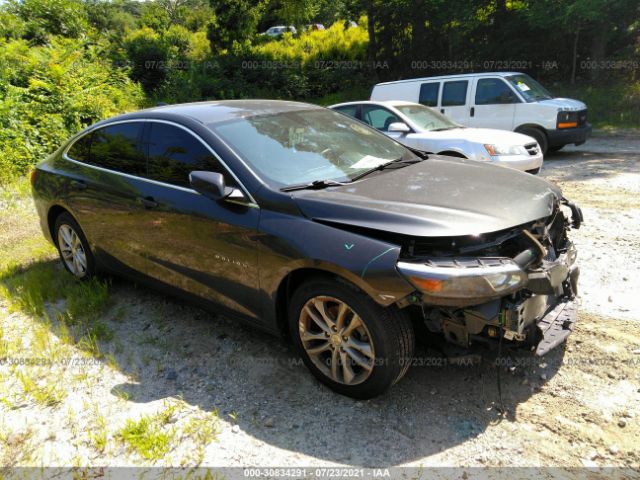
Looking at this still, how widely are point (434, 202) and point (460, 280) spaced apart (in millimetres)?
595

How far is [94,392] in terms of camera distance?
336 centimetres

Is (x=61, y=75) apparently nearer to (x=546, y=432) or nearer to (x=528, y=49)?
(x=546, y=432)

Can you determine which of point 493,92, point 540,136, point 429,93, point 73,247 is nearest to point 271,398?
point 73,247

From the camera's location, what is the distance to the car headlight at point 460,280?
8.37 feet

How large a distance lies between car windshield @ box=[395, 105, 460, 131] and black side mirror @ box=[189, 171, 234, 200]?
513cm

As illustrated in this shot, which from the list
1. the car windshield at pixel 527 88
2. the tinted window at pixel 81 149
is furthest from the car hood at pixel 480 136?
the tinted window at pixel 81 149

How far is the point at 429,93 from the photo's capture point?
35.8ft

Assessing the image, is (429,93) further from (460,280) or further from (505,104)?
(460,280)

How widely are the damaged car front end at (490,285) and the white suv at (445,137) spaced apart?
13.9 feet

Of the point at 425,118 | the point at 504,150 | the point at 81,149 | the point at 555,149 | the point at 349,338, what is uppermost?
the point at 81,149

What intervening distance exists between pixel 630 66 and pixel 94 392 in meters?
17.3

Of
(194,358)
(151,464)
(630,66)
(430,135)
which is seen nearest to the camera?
(151,464)

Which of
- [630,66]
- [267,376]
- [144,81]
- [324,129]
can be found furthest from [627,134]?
[144,81]

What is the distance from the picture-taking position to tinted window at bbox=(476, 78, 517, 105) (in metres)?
10.2
